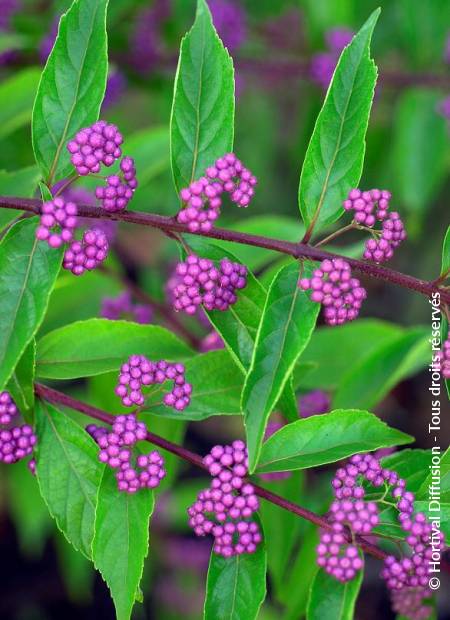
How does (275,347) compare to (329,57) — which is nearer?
(275,347)

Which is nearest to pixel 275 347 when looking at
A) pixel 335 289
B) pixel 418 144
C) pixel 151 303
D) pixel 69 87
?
pixel 335 289

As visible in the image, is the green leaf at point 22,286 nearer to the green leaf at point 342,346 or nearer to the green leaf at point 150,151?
the green leaf at point 150,151

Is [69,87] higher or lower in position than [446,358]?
higher

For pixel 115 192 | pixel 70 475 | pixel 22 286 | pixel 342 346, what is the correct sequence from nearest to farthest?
1. pixel 22 286
2. pixel 115 192
3. pixel 70 475
4. pixel 342 346

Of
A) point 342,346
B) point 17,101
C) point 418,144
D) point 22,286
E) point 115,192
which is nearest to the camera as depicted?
point 22,286

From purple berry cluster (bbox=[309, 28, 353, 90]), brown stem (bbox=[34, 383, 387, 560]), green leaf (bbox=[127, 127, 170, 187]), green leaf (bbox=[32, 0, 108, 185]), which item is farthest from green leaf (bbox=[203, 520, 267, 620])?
purple berry cluster (bbox=[309, 28, 353, 90])

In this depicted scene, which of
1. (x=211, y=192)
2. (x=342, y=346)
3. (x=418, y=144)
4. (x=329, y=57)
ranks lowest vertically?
(x=342, y=346)

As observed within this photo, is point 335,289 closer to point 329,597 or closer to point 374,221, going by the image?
point 374,221
